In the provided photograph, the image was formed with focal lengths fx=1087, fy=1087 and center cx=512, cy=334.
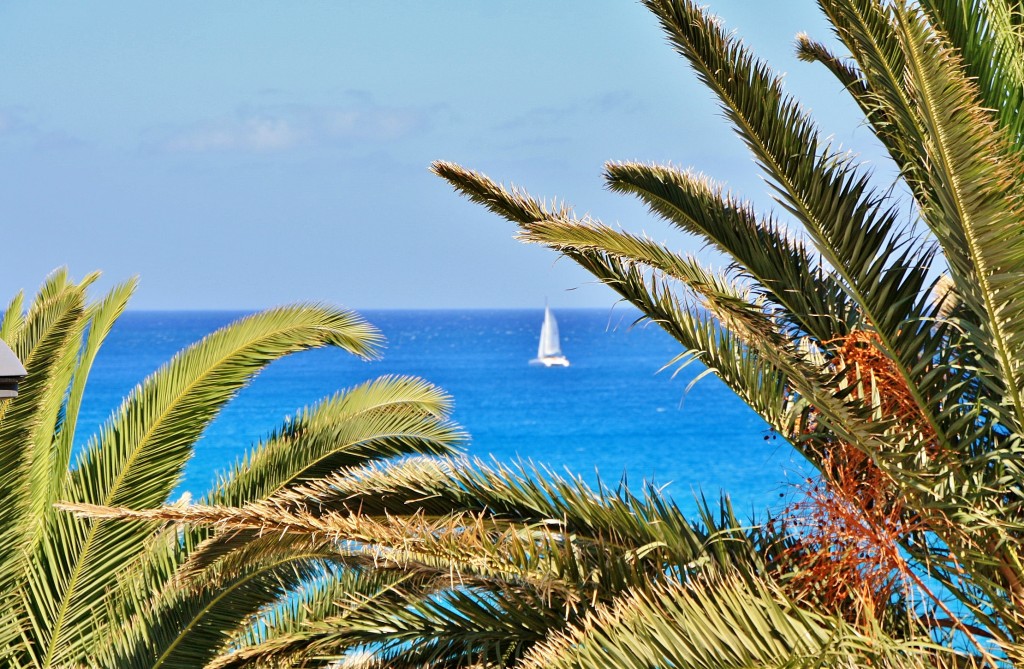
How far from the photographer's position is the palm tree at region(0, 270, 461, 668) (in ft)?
19.7

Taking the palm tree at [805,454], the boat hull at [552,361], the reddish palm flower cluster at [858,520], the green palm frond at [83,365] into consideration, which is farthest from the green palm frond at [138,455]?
the boat hull at [552,361]

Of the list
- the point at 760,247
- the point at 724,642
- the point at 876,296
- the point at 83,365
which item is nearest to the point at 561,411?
the point at 83,365

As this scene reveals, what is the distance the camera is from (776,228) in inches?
181

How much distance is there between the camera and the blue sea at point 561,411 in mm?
A: 28234

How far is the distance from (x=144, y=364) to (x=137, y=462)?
211 ft

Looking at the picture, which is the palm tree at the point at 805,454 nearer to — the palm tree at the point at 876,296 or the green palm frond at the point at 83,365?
the palm tree at the point at 876,296

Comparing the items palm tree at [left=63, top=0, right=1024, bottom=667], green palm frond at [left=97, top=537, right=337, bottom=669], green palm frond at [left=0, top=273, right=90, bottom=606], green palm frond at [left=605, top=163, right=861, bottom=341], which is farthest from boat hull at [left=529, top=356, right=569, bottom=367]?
palm tree at [left=63, top=0, right=1024, bottom=667]

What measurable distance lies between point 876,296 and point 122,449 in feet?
14.4

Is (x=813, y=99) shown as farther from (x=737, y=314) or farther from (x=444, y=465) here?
(x=444, y=465)

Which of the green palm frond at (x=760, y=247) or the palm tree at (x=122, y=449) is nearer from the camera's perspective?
the green palm frond at (x=760, y=247)

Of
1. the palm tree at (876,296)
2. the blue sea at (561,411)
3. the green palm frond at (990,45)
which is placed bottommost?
the blue sea at (561,411)

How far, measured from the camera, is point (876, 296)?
3990 mm

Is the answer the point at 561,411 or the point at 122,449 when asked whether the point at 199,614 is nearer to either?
the point at 122,449

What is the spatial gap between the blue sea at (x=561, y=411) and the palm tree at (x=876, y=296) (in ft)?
1.09
